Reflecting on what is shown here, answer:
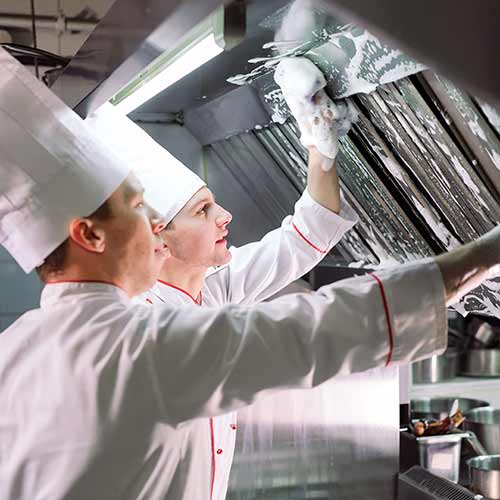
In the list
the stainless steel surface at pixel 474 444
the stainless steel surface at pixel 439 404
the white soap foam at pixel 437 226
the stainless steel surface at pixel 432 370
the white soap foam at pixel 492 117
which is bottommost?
the stainless steel surface at pixel 474 444

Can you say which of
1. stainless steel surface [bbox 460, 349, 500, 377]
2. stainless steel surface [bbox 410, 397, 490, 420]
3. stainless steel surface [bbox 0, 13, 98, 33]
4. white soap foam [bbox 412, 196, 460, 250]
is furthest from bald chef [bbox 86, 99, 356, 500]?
stainless steel surface [bbox 460, 349, 500, 377]

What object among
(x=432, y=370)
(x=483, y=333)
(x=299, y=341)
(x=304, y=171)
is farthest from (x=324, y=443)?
(x=483, y=333)

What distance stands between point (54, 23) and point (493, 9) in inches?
88.5

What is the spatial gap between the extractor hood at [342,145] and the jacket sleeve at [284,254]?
10cm

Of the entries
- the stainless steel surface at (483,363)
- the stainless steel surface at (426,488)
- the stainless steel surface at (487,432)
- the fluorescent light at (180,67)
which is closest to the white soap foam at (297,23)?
the fluorescent light at (180,67)

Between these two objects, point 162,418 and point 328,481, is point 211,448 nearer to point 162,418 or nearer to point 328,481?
point 162,418

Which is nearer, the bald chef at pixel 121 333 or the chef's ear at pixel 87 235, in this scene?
the bald chef at pixel 121 333

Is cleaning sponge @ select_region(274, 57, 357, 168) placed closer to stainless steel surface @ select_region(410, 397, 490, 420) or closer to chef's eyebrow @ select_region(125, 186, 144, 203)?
chef's eyebrow @ select_region(125, 186, 144, 203)

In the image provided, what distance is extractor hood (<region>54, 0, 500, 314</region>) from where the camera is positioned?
1044mm

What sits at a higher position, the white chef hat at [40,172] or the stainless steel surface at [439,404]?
the white chef hat at [40,172]

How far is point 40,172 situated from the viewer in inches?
43.4

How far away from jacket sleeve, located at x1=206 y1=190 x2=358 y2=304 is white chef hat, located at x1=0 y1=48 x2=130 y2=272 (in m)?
0.60

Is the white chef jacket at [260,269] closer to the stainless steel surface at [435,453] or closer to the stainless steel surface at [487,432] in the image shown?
the stainless steel surface at [435,453]

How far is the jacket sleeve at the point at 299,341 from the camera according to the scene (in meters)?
0.89
